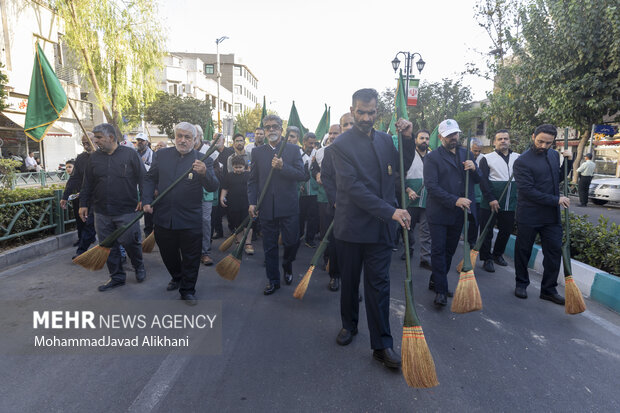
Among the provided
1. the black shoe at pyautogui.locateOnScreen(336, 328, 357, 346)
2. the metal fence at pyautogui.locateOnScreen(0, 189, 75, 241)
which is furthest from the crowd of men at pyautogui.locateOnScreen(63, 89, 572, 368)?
the metal fence at pyautogui.locateOnScreen(0, 189, 75, 241)

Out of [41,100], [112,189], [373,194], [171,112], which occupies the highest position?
[171,112]

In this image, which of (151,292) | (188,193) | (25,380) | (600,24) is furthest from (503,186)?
(600,24)

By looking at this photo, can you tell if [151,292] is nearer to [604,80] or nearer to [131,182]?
[131,182]

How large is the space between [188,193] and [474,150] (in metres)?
5.43

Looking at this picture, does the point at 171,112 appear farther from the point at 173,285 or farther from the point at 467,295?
the point at 467,295

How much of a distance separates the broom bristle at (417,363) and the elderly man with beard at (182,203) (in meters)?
2.48

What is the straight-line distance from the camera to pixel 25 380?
2795mm

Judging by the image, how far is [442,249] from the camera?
4297 mm

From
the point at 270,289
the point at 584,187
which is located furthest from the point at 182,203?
the point at 584,187

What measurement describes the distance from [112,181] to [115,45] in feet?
50.0

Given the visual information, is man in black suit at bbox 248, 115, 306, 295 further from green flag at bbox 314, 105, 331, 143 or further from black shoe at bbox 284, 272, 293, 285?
green flag at bbox 314, 105, 331, 143

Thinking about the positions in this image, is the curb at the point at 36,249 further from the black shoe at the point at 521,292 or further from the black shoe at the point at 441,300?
the black shoe at the point at 521,292

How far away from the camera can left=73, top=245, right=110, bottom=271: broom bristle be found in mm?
4215

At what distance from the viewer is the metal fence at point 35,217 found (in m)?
6.00
